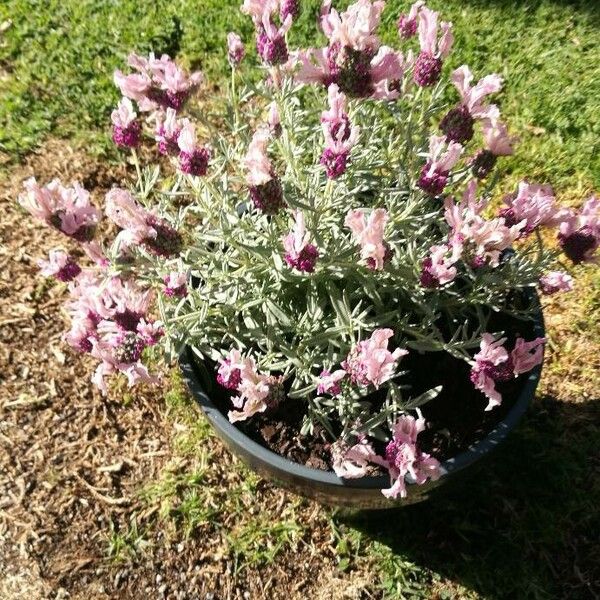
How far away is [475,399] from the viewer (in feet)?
6.74

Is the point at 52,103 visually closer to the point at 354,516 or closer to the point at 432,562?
Answer: the point at 354,516

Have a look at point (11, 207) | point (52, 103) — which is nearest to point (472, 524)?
point (11, 207)

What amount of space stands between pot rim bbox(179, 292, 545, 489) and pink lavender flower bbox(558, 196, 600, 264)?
1.00ft

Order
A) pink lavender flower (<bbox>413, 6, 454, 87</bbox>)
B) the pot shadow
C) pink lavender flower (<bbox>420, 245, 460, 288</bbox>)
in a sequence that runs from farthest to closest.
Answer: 1. the pot shadow
2. pink lavender flower (<bbox>413, 6, 454, 87</bbox>)
3. pink lavender flower (<bbox>420, 245, 460, 288</bbox>)

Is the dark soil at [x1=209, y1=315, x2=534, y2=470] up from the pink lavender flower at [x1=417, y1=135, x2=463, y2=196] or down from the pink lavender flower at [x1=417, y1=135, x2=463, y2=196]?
down

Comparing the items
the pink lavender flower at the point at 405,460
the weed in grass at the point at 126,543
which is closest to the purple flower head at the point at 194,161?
the pink lavender flower at the point at 405,460

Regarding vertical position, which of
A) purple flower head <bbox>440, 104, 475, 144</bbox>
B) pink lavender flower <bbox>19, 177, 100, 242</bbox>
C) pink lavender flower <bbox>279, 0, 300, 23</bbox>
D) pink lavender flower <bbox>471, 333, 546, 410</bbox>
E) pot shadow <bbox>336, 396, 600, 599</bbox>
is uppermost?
pink lavender flower <bbox>279, 0, 300, 23</bbox>

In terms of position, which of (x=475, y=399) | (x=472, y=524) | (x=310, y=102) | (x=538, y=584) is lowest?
(x=538, y=584)

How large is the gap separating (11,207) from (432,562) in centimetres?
211

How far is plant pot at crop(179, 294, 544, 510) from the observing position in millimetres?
1776

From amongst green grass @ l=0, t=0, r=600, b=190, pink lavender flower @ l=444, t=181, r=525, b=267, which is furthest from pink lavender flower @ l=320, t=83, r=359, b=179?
green grass @ l=0, t=0, r=600, b=190

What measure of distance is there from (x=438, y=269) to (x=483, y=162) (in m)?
0.34

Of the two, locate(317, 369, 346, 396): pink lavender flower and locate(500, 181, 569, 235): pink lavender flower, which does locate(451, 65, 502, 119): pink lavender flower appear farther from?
locate(317, 369, 346, 396): pink lavender flower

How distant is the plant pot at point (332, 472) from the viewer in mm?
1776
